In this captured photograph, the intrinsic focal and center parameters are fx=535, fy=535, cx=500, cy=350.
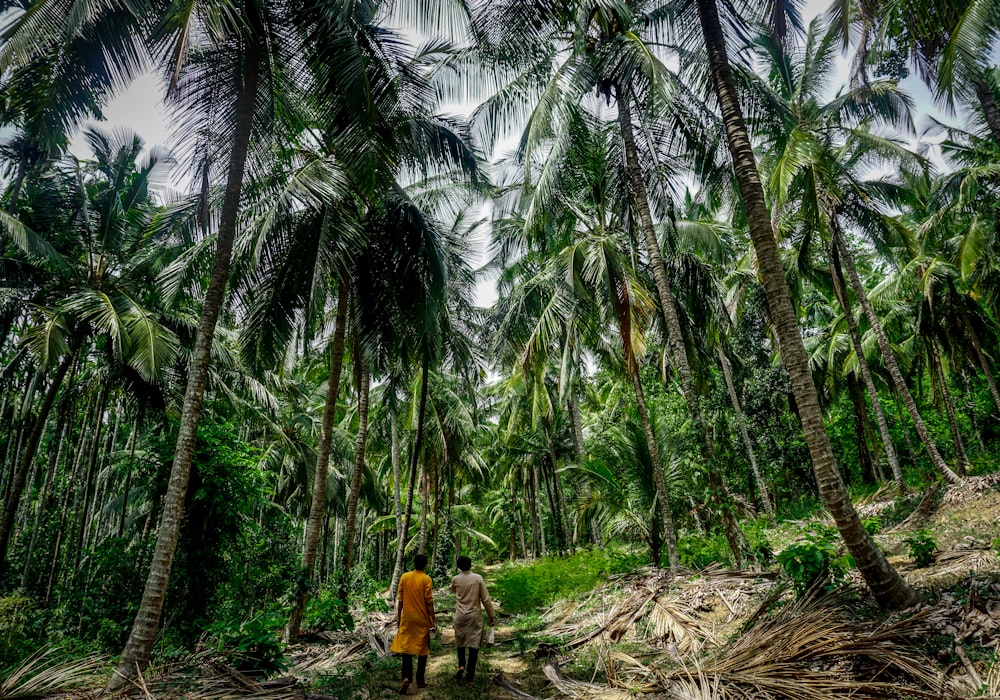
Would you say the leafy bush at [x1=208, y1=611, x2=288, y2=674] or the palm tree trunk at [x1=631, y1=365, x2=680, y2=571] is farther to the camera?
the palm tree trunk at [x1=631, y1=365, x2=680, y2=571]

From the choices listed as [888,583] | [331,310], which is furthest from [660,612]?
[331,310]

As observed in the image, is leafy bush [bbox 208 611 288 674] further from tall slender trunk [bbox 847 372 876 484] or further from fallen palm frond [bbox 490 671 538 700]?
tall slender trunk [bbox 847 372 876 484]

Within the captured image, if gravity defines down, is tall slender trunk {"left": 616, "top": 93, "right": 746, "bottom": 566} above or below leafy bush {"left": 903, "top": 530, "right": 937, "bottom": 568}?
above

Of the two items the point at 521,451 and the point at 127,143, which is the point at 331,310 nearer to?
the point at 127,143

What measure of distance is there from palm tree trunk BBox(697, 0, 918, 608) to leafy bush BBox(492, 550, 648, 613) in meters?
6.31

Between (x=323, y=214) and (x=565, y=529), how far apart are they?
1740cm

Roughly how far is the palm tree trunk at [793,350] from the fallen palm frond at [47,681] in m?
6.98

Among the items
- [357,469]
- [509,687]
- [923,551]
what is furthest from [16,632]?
[923,551]

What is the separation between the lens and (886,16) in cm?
761

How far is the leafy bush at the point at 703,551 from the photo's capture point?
32.2 feet

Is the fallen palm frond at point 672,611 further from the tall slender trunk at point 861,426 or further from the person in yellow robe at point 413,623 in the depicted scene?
the tall slender trunk at point 861,426

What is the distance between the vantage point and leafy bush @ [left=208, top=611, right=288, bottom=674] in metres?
5.87

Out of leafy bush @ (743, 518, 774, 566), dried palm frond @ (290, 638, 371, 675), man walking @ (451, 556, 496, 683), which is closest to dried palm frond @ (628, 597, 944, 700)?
man walking @ (451, 556, 496, 683)

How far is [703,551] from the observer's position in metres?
10.5
